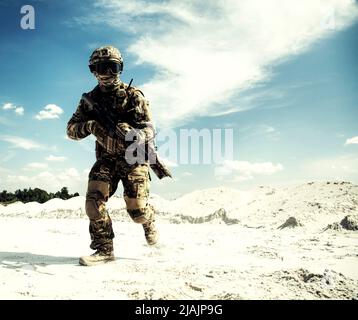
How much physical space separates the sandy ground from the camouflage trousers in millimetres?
329

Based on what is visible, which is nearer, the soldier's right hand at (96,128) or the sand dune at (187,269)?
the sand dune at (187,269)

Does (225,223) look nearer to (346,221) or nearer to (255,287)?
(346,221)

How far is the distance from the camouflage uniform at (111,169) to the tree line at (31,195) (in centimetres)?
1658

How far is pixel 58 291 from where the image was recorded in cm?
244

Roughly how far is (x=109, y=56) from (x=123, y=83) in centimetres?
32

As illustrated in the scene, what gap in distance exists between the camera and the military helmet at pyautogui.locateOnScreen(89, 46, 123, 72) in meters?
3.64

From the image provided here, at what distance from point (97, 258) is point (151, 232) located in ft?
2.28

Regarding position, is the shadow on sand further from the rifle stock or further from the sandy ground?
the rifle stock

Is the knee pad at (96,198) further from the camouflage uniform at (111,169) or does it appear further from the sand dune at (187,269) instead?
the sand dune at (187,269)

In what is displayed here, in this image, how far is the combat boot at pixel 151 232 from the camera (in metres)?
3.89

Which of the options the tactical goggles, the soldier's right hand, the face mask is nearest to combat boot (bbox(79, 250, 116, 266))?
the soldier's right hand

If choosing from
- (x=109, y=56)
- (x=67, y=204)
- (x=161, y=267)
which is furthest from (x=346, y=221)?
(x=67, y=204)

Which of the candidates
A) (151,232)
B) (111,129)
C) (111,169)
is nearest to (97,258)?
(151,232)

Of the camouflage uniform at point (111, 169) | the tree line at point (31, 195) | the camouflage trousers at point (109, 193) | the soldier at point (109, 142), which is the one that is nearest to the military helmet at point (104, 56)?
the soldier at point (109, 142)
